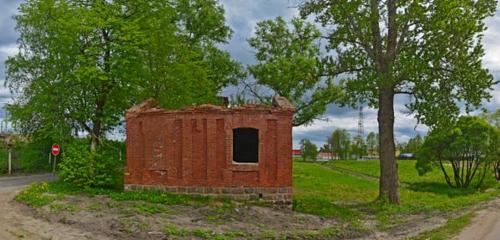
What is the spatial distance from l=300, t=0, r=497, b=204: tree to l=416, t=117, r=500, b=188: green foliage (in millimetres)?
14666

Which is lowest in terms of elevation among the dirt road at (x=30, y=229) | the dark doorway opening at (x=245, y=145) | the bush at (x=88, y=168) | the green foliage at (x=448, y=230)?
the green foliage at (x=448, y=230)

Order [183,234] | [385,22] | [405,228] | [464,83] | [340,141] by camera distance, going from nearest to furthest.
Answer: [183,234]
[405,228]
[464,83]
[385,22]
[340,141]

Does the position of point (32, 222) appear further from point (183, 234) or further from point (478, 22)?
point (478, 22)

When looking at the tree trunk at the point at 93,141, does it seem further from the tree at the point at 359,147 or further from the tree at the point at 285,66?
the tree at the point at 359,147

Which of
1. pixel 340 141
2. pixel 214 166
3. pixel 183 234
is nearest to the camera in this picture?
pixel 183 234

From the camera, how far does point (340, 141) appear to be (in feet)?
322

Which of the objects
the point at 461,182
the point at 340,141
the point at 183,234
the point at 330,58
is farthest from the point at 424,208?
the point at 340,141

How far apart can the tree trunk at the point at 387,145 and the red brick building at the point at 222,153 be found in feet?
18.3

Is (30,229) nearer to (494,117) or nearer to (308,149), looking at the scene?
(494,117)

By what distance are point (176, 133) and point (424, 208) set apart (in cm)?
1041

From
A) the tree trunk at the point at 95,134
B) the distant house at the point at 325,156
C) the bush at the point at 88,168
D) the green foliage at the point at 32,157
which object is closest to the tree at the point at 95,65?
the tree trunk at the point at 95,134

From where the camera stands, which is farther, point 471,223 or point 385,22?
point 385,22

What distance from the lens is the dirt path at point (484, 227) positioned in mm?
14110

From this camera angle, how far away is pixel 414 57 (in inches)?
854
